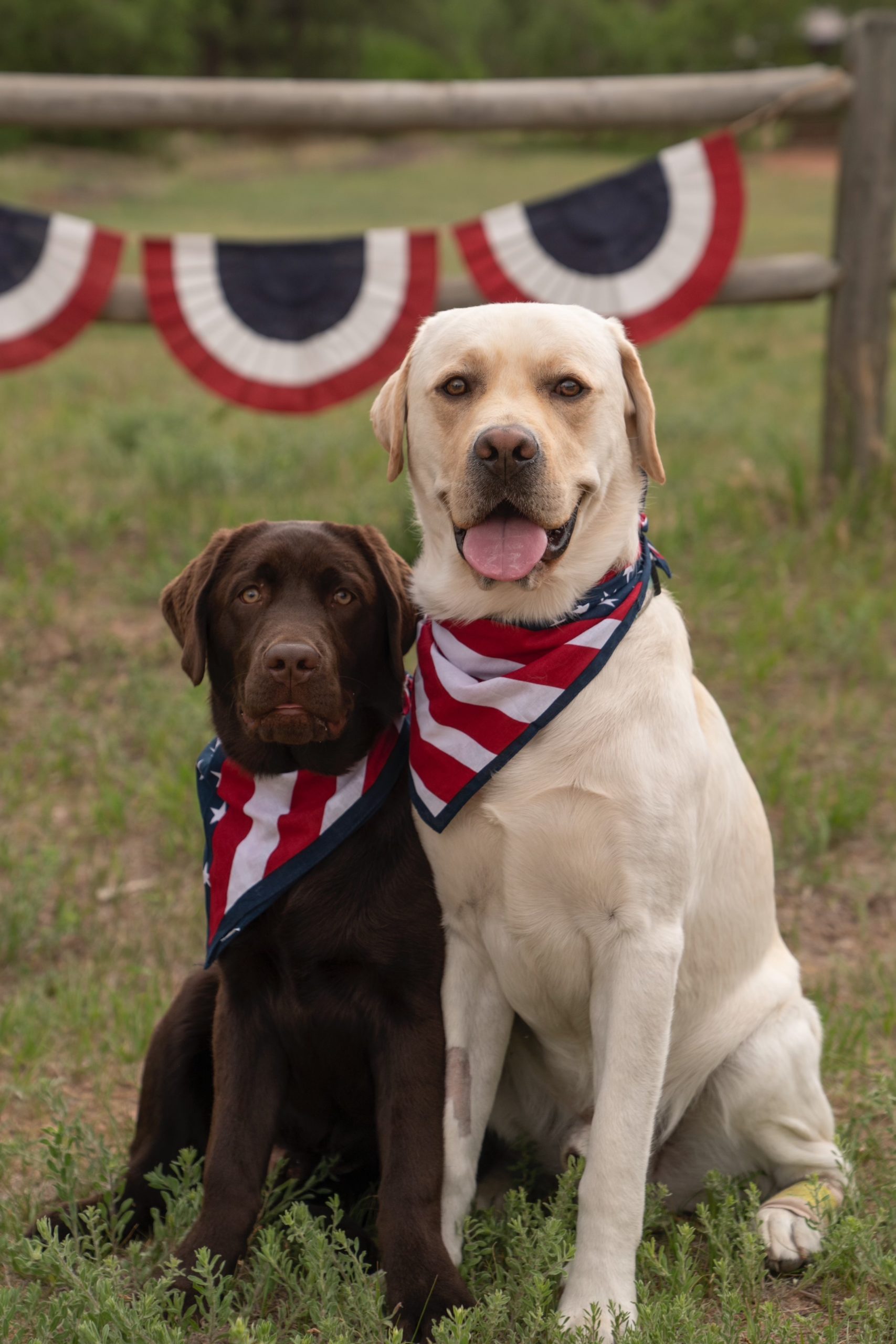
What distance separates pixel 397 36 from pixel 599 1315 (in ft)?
200

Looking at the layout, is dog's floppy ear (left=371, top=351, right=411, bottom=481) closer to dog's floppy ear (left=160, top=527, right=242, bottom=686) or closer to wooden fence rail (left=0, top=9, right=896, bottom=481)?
dog's floppy ear (left=160, top=527, right=242, bottom=686)

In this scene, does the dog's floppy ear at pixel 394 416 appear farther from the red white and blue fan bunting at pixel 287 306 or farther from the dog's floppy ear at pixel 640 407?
the red white and blue fan bunting at pixel 287 306

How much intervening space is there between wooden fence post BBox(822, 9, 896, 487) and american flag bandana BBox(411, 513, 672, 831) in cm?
339

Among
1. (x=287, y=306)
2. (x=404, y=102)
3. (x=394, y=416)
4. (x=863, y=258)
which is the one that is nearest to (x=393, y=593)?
(x=394, y=416)

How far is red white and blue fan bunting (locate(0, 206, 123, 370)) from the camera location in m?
4.78

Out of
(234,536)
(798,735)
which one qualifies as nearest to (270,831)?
(234,536)

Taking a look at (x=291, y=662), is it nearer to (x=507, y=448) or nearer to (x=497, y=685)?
(x=497, y=685)

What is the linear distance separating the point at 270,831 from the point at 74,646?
9.08ft

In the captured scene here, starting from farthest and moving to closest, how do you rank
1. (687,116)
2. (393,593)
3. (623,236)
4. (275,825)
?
(687,116) → (623,236) → (393,593) → (275,825)

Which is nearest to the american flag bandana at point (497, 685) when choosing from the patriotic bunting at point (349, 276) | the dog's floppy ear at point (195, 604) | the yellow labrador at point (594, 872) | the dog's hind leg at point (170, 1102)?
the yellow labrador at point (594, 872)

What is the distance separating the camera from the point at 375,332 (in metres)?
4.87

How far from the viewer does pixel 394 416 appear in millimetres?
2502

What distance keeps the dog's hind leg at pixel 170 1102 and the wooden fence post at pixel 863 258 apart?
3897 millimetres

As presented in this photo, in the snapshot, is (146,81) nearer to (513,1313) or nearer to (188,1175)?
(188,1175)
